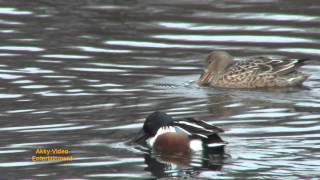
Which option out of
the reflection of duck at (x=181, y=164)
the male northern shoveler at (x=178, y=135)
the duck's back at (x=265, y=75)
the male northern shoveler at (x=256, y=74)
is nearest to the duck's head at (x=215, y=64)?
the male northern shoveler at (x=256, y=74)

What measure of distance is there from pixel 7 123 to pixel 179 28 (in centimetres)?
641

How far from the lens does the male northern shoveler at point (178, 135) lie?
11.2 metres

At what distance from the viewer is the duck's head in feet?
51.5

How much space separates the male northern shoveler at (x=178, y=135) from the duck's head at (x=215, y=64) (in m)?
4.08

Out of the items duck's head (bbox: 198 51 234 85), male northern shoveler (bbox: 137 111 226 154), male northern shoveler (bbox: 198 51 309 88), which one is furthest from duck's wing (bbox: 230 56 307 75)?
male northern shoveler (bbox: 137 111 226 154)

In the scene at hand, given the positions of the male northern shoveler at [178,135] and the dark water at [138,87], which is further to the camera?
the male northern shoveler at [178,135]

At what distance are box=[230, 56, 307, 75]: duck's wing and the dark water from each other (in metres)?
0.37

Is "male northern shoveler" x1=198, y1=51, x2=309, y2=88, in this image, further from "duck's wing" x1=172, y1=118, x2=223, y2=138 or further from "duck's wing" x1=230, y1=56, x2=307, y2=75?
"duck's wing" x1=172, y1=118, x2=223, y2=138

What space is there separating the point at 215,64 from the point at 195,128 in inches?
189

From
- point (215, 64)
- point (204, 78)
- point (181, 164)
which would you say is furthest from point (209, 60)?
point (181, 164)

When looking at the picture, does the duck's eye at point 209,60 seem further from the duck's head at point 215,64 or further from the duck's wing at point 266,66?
the duck's wing at point 266,66

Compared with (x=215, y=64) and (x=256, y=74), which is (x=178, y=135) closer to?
(x=256, y=74)

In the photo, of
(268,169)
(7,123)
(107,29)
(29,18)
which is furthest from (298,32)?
(268,169)

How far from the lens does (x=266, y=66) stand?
15.6 metres
